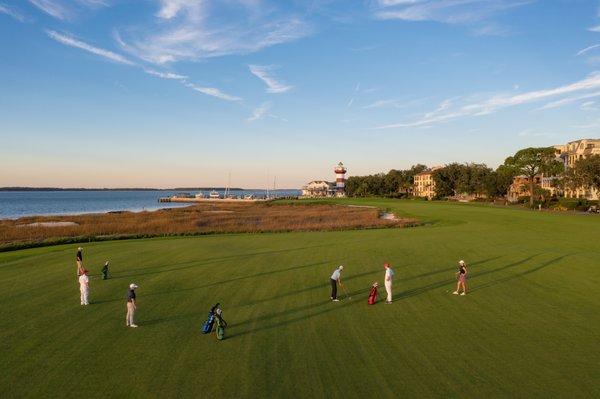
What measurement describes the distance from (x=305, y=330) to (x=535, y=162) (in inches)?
4103

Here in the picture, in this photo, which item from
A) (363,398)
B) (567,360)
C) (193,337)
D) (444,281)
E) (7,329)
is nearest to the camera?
(363,398)

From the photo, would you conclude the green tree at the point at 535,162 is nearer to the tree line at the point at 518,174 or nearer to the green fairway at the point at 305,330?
the tree line at the point at 518,174

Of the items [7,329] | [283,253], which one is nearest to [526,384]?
[7,329]

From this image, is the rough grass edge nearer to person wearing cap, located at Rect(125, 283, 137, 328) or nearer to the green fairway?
the green fairway

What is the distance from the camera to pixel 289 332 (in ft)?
63.0

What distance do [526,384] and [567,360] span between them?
9.65 feet

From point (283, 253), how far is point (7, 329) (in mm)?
22944

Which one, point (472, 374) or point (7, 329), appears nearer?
point (472, 374)

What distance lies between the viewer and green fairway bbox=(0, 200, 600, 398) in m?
14.4

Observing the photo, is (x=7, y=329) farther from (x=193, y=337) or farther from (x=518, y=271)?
(x=518, y=271)

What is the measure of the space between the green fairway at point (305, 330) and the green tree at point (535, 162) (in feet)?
255

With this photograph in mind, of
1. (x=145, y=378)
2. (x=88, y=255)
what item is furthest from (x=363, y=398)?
(x=88, y=255)

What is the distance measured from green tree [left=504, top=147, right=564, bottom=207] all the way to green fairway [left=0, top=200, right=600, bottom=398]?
255 feet

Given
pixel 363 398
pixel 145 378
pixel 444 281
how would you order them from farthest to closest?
pixel 444 281, pixel 145 378, pixel 363 398
